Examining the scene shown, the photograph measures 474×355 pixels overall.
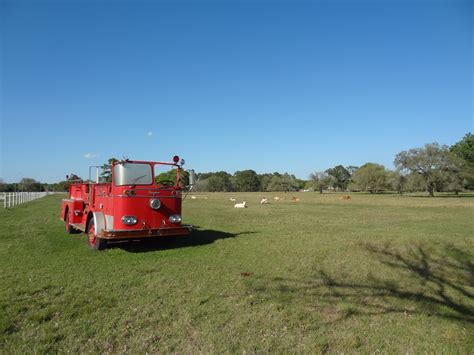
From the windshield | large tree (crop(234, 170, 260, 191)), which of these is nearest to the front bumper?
the windshield

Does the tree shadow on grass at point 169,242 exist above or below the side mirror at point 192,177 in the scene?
below

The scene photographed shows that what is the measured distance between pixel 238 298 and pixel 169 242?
587cm

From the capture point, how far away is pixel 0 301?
583 cm

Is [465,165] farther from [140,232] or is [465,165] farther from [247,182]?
[247,182]

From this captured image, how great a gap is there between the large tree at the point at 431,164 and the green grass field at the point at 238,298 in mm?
59186

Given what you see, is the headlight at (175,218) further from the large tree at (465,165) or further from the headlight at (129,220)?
the large tree at (465,165)

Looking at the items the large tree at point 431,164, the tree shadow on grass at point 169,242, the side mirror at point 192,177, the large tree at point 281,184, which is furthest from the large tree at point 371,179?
the side mirror at point 192,177

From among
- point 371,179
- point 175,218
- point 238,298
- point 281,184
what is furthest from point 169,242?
point 281,184

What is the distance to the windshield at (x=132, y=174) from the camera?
1006 cm

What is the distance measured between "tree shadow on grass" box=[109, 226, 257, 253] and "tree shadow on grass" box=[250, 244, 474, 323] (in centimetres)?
460

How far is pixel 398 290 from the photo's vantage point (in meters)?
6.68

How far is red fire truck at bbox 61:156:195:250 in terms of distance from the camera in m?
9.75

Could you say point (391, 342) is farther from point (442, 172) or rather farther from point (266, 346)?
point (442, 172)

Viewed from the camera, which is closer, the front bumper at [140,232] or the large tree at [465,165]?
the front bumper at [140,232]
